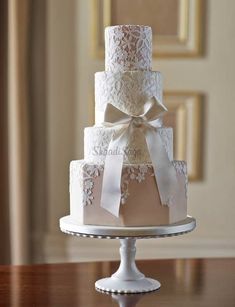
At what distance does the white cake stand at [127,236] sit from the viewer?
1431 millimetres

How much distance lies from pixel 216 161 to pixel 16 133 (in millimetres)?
804

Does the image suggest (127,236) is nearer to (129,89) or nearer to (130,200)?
(130,200)

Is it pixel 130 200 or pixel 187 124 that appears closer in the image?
pixel 130 200

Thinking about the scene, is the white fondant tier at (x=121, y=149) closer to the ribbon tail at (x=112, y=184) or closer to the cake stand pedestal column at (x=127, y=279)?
the ribbon tail at (x=112, y=184)

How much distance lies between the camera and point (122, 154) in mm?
1506

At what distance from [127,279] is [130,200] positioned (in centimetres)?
23

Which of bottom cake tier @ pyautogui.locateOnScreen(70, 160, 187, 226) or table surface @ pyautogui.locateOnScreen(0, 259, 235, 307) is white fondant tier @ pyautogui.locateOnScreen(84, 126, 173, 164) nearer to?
bottom cake tier @ pyautogui.locateOnScreen(70, 160, 187, 226)

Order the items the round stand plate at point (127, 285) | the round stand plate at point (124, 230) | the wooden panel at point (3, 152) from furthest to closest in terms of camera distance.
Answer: the wooden panel at point (3, 152) < the round stand plate at point (127, 285) < the round stand plate at point (124, 230)

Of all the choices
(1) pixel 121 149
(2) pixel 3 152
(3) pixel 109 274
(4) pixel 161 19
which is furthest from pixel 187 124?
(1) pixel 121 149

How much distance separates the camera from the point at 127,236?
1423 mm

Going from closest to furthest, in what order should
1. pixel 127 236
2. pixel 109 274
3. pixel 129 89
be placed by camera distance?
pixel 127 236
pixel 129 89
pixel 109 274

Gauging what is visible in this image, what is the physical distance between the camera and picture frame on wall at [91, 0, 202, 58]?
8.05ft

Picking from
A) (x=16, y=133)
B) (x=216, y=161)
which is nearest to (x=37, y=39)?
(x=16, y=133)

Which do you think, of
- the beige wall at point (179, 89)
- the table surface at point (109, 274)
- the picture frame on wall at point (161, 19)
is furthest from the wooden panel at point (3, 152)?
the table surface at point (109, 274)
